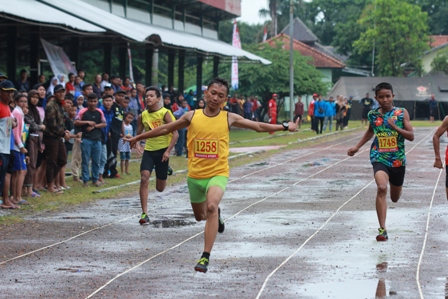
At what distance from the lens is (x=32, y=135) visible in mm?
15688

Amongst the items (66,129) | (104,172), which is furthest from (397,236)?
(104,172)

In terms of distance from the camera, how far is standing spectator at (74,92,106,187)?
677 inches

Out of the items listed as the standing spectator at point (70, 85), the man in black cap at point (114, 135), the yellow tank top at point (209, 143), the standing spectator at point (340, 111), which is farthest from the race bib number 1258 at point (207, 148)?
the standing spectator at point (340, 111)

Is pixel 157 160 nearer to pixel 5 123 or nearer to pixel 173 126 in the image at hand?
pixel 5 123

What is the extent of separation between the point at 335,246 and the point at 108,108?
9.29 metres

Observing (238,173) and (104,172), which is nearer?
(104,172)

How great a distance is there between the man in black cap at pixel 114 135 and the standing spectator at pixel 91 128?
1731 millimetres

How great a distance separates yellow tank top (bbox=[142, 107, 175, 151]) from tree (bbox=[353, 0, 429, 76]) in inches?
2565

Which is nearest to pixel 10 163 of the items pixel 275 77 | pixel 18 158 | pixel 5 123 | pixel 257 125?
pixel 18 158

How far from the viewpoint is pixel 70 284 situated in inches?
329

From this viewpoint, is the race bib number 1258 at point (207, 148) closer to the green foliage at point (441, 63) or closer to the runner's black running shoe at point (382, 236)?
the runner's black running shoe at point (382, 236)

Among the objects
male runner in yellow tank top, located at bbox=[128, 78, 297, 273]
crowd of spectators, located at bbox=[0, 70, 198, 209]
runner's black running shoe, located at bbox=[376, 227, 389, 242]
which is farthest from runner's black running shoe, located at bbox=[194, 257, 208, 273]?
crowd of spectators, located at bbox=[0, 70, 198, 209]

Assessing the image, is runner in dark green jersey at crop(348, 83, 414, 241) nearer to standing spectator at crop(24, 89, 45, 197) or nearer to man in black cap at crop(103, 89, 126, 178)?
standing spectator at crop(24, 89, 45, 197)

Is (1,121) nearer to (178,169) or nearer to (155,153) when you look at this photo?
(155,153)
